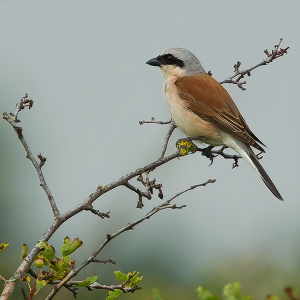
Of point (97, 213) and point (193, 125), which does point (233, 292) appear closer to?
point (97, 213)

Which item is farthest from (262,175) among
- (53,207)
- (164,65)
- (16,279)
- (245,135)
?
(16,279)

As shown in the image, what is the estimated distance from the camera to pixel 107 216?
98.9 inches

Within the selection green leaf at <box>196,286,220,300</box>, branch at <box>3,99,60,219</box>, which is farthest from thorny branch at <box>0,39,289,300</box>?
green leaf at <box>196,286,220,300</box>

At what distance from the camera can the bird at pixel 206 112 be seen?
4.46 meters

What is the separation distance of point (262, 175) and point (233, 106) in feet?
3.07

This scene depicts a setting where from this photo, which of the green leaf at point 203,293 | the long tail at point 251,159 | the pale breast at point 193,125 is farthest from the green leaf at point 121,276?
the pale breast at point 193,125

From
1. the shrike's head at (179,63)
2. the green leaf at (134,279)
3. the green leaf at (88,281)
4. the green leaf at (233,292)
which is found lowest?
the green leaf at (134,279)

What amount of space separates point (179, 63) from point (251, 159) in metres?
1.45

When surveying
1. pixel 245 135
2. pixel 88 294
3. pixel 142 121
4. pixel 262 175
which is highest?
pixel 142 121

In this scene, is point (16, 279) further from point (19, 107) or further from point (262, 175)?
point (262, 175)

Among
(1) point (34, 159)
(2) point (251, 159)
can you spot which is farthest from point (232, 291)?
(2) point (251, 159)

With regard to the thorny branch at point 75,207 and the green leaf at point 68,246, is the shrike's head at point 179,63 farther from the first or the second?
the green leaf at point 68,246

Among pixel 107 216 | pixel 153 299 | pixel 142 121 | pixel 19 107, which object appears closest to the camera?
pixel 153 299

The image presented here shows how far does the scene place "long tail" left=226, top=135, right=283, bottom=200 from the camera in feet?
13.1
